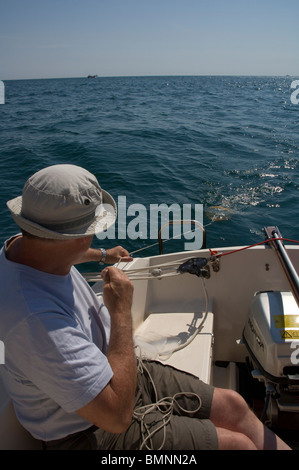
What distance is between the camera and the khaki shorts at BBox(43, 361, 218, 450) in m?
1.35

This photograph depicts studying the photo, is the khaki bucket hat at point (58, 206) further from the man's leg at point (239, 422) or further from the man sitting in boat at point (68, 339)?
the man's leg at point (239, 422)

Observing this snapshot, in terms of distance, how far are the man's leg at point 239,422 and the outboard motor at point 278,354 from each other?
418mm

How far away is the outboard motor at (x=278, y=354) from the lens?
2.00 meters

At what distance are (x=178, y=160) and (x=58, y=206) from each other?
875 centimetres

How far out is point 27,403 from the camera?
4.01ft

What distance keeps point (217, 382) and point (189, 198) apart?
4880 millimetres

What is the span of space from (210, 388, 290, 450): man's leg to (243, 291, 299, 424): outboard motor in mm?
418

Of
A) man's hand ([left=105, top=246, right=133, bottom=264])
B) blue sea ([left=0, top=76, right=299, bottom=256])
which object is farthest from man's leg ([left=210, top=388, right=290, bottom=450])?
blue sea ([left=0, top=76, right=299, bottom=256])

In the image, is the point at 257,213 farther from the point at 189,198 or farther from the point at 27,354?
the point at 27,354

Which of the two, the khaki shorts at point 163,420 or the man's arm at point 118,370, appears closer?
the man's arm at point 118,370
